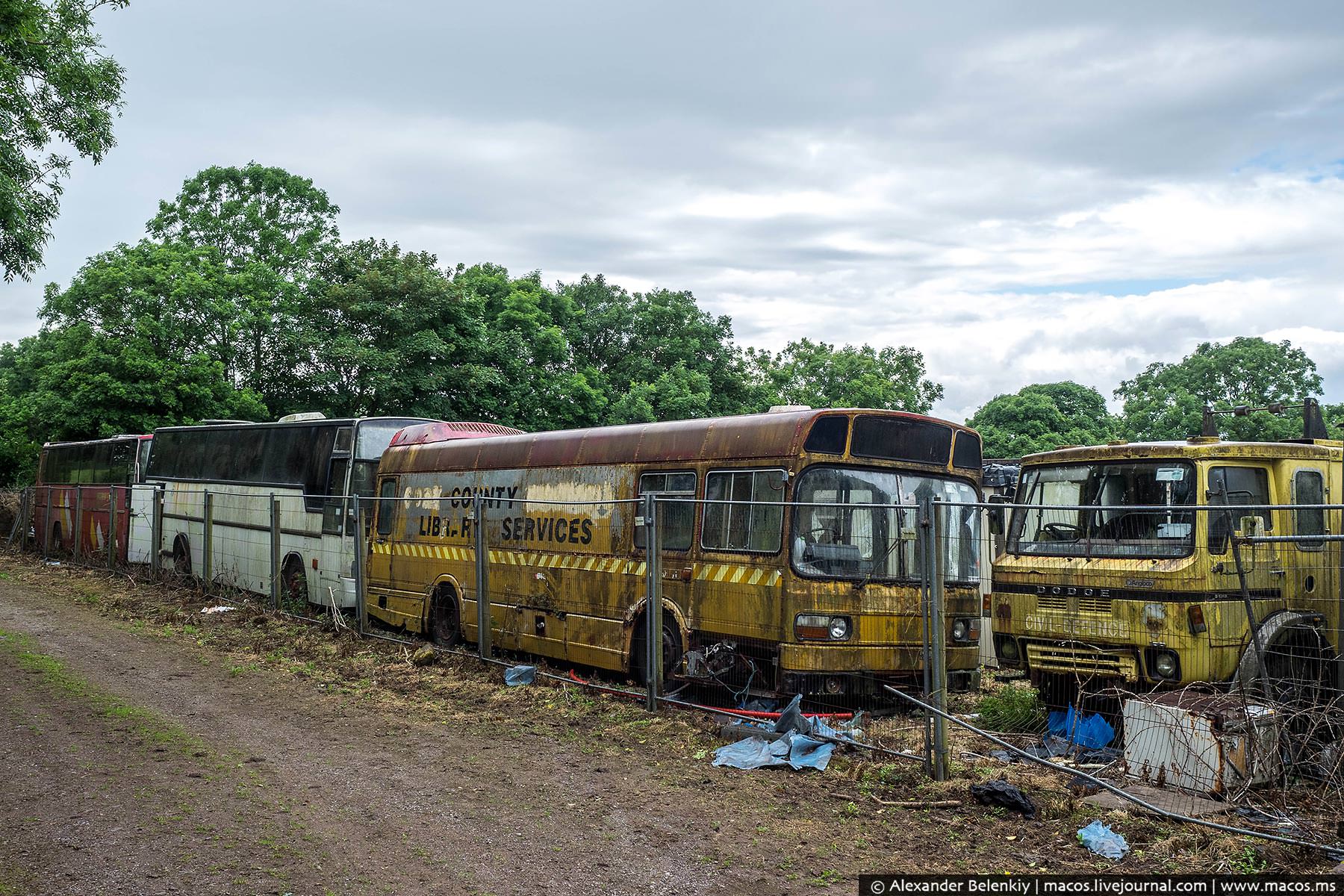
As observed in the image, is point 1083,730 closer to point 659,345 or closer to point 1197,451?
point 1197,451

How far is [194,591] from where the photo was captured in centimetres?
1912

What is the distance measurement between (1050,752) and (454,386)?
90.7ft

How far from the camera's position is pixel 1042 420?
59562 mm

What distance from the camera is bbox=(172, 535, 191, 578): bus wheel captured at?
Result: 20.7m

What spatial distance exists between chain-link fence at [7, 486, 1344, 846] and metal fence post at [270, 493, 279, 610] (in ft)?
18.6

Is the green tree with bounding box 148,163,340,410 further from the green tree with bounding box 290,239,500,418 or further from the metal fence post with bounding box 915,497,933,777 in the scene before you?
the metal fence post with bounding box 915,497,933,777

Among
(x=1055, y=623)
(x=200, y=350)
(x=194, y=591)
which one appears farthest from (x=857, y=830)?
(x=200, y=350)

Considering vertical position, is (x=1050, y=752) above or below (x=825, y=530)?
below

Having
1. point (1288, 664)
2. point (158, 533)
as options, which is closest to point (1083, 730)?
point (1288, 664)

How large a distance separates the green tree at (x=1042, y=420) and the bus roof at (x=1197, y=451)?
45713 mm

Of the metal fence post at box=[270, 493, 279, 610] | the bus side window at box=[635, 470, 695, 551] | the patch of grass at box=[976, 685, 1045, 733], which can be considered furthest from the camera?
the metal fence post at box=[270, 493, 279, 610]

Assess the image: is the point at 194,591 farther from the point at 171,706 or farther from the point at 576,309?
the point at 576,309

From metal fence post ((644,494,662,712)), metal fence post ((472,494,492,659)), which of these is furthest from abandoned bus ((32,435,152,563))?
metal fence post ((644,494,662,712))

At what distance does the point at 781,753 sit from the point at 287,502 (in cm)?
1300
